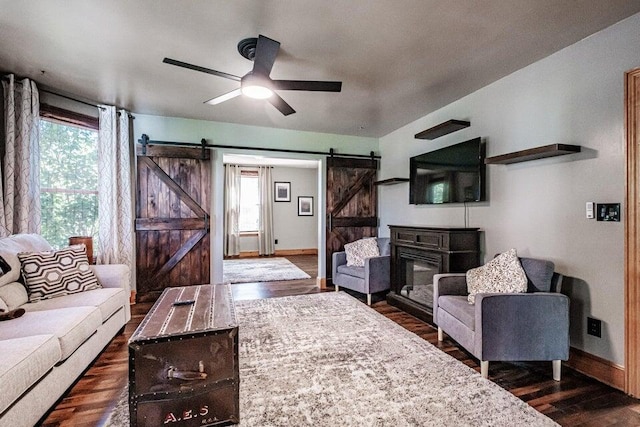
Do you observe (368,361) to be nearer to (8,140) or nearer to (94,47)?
(94,47)

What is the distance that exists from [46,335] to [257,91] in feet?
7.01

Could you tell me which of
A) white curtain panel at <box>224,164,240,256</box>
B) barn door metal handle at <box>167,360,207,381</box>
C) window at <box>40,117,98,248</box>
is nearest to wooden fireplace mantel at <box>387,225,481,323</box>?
barn door metal handle at <box>167,360,207,381</box>

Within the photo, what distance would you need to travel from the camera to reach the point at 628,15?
207cm

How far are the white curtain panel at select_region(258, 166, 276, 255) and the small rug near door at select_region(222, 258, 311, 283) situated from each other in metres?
0.57

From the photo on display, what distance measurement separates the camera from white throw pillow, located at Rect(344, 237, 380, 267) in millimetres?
4547

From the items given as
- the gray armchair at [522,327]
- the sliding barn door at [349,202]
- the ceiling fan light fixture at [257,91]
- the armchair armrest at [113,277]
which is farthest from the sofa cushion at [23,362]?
the sliding barn door at [349,202]

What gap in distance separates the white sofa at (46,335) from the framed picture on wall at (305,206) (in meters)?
5.88

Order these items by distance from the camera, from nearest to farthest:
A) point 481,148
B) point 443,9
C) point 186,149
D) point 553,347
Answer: point 443,9 < point 553,347 < point 481,148 < point 186,149

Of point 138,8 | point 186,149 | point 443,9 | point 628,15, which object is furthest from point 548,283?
point 186,149

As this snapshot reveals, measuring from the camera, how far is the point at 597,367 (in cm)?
224

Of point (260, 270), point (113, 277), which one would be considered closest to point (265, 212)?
point (260, 270)

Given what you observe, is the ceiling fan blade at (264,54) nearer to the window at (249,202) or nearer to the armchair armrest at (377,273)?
the armchair armrest at (377,273)

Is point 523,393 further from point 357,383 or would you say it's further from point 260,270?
point 260,270

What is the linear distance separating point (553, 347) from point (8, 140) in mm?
4985
